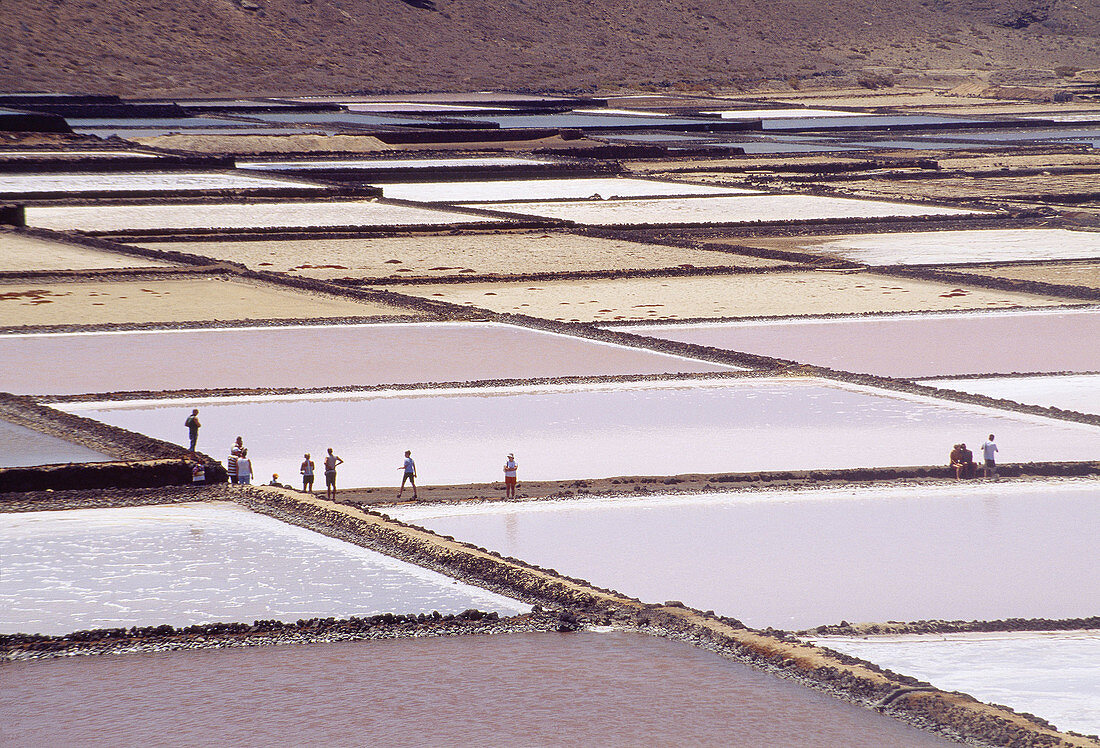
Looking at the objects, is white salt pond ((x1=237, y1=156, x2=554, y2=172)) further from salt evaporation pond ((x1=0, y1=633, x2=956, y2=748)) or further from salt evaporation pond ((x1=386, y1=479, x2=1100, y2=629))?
salt evaporation pond ((x1=0, y1=633, x2=956, y2=748))

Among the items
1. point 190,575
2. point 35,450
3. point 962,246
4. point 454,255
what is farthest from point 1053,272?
point 190,575

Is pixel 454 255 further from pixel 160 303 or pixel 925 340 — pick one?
pixel 925 340

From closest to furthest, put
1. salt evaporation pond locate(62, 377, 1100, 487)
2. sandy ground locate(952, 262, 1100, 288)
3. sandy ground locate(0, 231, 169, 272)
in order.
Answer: salt evaporation pond locate(62, 377, 1100, 487) < sandy ground locate(952, 262, 1100, 288) < sandy ground locate(0, 231, 169, 272)

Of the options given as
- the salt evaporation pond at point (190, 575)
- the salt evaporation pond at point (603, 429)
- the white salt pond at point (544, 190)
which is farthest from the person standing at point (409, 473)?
the white salt pond at point (544, 190)

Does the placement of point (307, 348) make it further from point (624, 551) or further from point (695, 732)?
point (695, 732)

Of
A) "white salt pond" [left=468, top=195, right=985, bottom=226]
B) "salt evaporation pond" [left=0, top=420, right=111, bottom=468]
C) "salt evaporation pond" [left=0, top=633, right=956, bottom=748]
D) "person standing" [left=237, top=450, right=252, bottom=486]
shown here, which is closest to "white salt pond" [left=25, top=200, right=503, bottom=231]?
"white salt pond" [left=468, top=195, right=985, bottom=226]

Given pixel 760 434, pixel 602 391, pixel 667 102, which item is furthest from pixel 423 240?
pixel 667 102
